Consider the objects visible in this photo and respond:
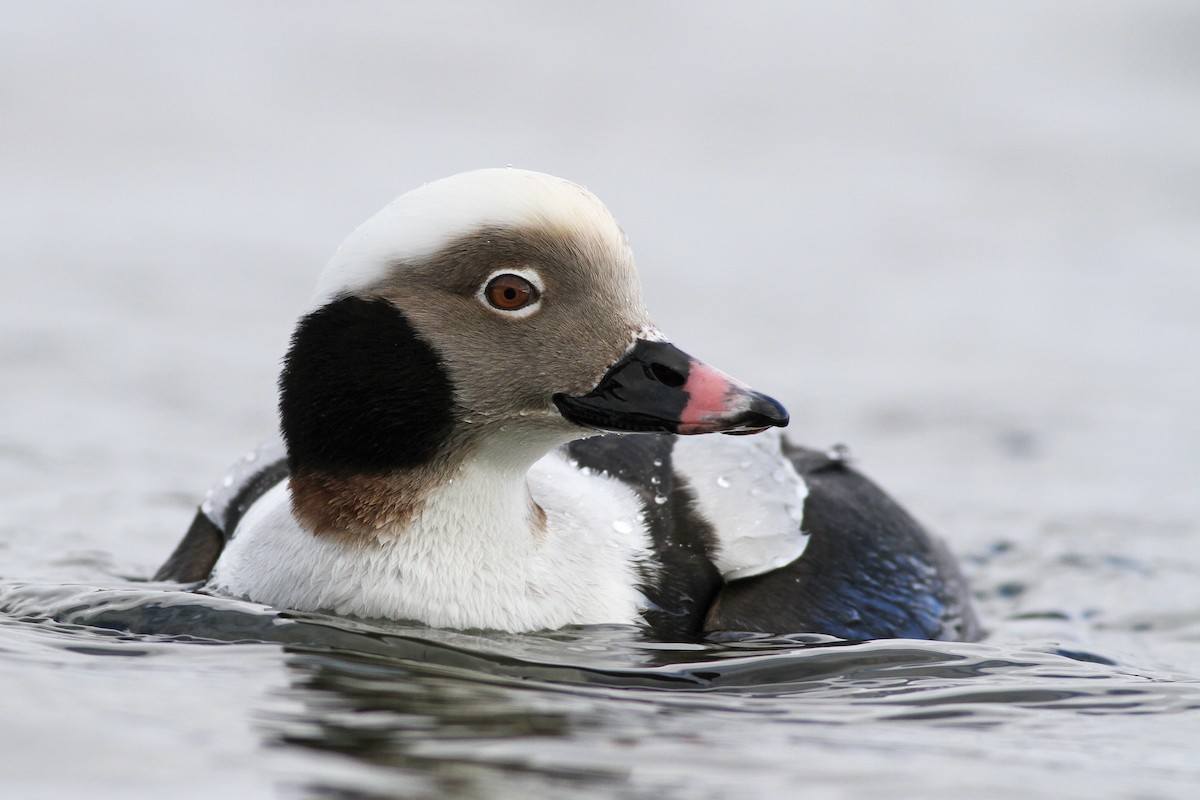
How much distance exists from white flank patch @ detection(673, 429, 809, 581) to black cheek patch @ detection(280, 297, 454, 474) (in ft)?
3.60

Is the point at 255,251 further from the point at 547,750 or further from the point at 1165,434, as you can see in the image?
the point at 547,750

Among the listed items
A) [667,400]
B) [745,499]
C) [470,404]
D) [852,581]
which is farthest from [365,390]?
[852,581]

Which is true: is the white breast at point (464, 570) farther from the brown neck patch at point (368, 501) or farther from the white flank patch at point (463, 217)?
the white flank patch at point (463, 217)

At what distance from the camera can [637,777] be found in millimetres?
→ 3367

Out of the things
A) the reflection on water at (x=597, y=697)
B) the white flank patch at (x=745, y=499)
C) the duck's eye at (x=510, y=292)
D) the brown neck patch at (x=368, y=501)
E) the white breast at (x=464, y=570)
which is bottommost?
the reflection on water at (x=597, y=697)

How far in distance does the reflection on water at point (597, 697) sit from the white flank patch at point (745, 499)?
38 cm

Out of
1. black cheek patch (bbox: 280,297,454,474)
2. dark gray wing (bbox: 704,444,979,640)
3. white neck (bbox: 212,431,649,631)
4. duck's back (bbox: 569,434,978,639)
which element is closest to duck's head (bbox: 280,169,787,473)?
black cheek patch (bbox: 280,297,454,474)

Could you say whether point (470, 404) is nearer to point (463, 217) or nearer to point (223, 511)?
point (463, 217)

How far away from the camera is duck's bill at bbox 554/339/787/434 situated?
173 inches

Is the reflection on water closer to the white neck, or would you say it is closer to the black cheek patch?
the white neck

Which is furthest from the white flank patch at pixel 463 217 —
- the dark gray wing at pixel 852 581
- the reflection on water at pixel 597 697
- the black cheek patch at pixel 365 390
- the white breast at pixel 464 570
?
the dark gray wing at pixel 852 581

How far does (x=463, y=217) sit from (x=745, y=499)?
1.43 meters

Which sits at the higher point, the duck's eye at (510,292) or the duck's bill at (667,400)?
the duck's eye at (510,292)

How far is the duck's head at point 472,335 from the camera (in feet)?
14.8
